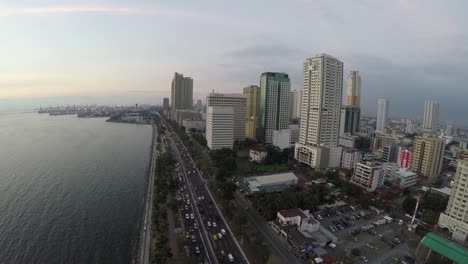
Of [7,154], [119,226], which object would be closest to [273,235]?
[119,226]

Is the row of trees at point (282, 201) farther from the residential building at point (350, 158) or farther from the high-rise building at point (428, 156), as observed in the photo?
the high-rise building at point (428, 156)

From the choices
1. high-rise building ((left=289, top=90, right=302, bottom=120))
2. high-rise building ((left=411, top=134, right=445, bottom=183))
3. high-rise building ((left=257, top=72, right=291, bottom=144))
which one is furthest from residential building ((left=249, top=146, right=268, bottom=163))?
high-rise building ((left=289, top=90, right=302, bottom=120))

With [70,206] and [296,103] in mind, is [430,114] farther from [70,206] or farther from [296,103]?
[70,206]

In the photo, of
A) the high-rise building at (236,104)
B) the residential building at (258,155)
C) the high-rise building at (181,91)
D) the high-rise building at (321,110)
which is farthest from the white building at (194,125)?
the high-rise building at (321,110)

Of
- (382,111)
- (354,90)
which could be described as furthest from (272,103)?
(382,111)

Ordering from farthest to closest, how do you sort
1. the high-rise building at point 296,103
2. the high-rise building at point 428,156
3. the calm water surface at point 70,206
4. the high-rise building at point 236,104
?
the high-rise building at point 296,103, the high-rise building at point 236,104, the high-rise building at point 428,156, the calm water surface at point 70,206

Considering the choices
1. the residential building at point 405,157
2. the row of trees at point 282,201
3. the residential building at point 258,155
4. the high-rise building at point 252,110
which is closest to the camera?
the row of trees at point 282,201

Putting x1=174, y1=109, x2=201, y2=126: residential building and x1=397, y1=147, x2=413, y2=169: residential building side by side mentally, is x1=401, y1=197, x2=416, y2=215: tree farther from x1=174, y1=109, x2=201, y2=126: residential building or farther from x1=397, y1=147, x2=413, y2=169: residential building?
x1=174, y1=109, x2=201, y2=126: residential building
